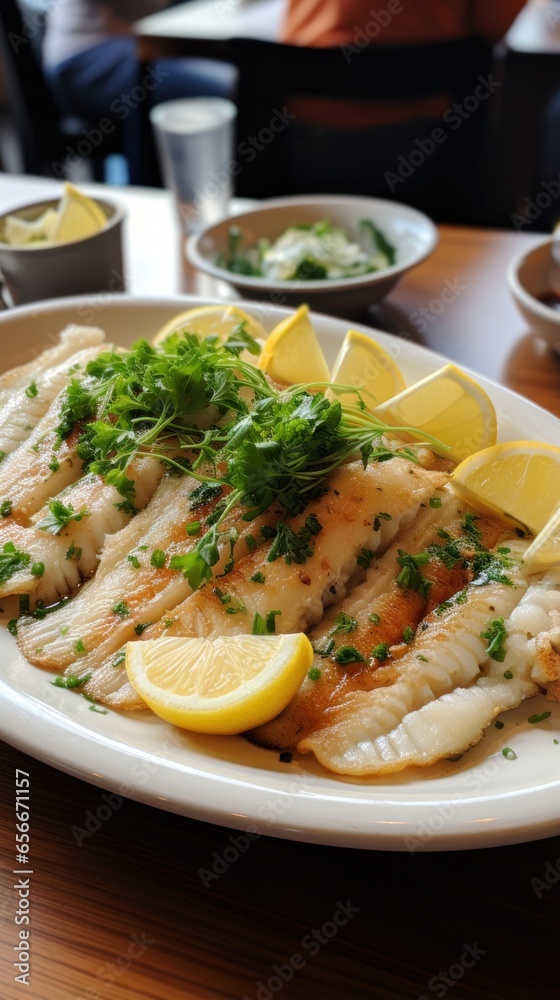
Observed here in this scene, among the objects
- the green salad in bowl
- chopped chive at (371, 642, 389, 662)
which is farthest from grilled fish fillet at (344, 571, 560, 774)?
the green salad in bowl

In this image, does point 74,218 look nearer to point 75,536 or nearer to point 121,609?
point 75,536

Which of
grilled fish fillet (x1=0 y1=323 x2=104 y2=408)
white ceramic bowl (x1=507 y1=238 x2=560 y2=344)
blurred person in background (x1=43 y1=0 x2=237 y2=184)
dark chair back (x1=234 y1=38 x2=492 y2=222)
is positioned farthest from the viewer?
blurred person in background (x1=43 y1=0 x2=237 y2=184)

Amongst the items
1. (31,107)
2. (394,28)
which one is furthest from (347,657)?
(31,107)

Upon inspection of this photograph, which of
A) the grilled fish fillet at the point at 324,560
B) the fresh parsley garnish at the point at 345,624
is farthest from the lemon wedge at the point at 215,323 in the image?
the fresh parsley garnish at the point at 345,624

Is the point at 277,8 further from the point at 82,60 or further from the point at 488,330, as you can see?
the point at 488,330

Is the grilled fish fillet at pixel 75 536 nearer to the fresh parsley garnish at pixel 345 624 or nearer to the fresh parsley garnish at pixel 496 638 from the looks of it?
the fresh parsley garnish at pixel 345 624

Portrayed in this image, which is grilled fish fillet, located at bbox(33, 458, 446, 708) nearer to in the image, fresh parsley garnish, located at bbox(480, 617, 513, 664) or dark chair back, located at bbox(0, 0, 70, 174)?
fresh parsley garnish, located at bbox(480, 617, 513, 664)
